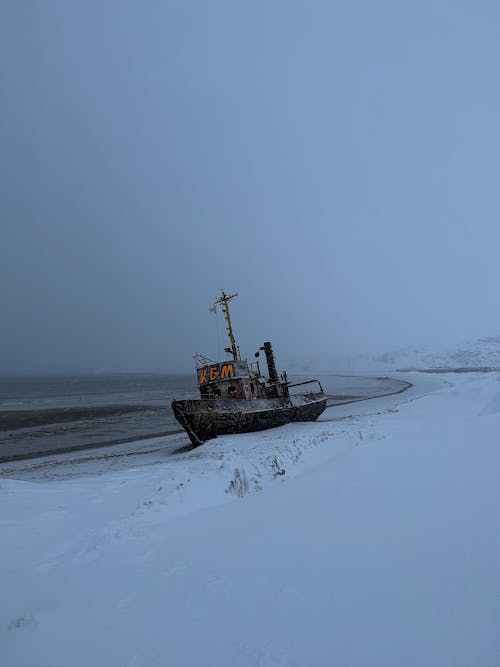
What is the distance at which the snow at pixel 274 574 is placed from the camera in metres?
1.95

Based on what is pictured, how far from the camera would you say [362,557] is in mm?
2857

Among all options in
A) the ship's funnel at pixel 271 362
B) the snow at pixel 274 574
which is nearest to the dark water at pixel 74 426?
the ship's funnel at pixel 271 362

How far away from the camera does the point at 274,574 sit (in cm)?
285

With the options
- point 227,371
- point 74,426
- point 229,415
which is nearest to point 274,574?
point 229,415

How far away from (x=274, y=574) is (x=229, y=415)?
13.8 meters

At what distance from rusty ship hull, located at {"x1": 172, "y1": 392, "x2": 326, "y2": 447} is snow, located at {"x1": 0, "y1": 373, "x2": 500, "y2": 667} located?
9883 millimetres

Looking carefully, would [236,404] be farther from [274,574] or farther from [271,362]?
[274,574]

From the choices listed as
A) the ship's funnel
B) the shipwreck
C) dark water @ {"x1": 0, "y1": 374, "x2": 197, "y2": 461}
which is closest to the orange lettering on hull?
the shipwreck

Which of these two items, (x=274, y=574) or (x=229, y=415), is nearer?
(x=274, y=574)

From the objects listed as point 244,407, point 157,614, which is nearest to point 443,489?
point 157,614

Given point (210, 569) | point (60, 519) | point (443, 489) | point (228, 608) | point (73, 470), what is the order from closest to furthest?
point (228, 608) → point (210, 569) → point (443, 489) → point (60, 519) → point (73, 470)

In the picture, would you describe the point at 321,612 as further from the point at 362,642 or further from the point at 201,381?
the point at 201,381

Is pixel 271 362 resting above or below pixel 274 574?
above

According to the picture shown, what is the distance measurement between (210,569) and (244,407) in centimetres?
1402
